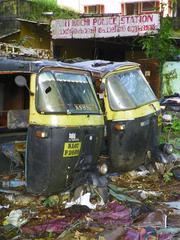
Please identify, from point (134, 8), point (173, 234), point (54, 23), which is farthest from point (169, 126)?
point (134, 8)

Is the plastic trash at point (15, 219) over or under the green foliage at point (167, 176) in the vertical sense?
over

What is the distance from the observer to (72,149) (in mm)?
7199

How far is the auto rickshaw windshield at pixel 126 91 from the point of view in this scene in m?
8.73

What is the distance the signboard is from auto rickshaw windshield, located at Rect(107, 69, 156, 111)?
7681 millimetres

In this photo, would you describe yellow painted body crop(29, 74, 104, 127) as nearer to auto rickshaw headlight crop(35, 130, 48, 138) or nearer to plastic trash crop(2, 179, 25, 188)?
auto rickshaw headlight crop(35, 130, 48, 138)

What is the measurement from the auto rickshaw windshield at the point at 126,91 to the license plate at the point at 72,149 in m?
1.58

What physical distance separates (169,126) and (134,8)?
1288 cm

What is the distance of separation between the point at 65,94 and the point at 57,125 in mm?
585

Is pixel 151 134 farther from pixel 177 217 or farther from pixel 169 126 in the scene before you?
pixel 169 126

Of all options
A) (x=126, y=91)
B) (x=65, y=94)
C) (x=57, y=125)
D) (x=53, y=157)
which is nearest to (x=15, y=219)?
(x=53, y=157)

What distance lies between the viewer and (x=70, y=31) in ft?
59.3

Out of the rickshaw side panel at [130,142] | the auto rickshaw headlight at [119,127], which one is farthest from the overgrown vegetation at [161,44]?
the auto rickshaw headlight at [119,127]

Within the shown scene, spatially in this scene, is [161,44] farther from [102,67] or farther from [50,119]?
[50,119]

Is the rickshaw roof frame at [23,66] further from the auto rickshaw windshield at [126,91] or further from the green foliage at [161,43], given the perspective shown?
the green foliage at [161,43]
